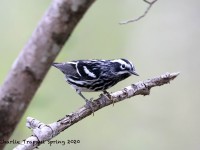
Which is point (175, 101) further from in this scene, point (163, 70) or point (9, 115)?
point (9, 115)

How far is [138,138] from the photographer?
201 inches

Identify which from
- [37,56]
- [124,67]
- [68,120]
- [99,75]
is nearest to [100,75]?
[99,75]

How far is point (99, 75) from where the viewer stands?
3.12 meters

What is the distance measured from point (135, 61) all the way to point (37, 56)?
4623 millimetres

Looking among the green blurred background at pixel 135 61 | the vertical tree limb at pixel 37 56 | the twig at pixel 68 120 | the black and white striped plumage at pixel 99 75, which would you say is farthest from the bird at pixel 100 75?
the vertical tree limb at pixel 37 56

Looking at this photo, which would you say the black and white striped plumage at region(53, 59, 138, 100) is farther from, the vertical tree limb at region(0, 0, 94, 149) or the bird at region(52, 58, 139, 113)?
the vertical tree limb at region(0, 0, 94, 149)

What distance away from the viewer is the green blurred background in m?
5.02

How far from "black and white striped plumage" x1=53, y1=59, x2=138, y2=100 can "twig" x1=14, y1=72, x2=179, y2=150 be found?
40 centimetres

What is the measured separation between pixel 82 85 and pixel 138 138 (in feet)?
7.21

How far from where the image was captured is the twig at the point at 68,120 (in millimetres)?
1800

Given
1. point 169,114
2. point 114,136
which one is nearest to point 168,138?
point 169,114

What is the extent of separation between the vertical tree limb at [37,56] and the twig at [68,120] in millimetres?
779

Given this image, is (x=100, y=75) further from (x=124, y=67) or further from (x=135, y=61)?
(x=135, y=61)

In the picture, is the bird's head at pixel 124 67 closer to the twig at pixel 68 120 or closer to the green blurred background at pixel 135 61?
the twig at pixel 68 120
